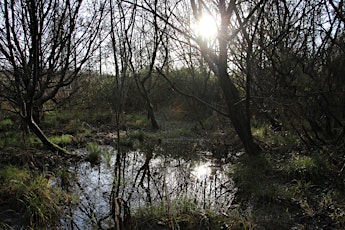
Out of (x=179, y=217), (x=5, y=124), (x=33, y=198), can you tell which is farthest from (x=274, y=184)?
(x=5, y=124)

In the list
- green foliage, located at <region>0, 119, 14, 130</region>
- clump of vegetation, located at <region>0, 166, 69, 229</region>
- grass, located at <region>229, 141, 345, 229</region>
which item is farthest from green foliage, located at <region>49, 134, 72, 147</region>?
grass, located at <region>229, 141, 345, 229</region>

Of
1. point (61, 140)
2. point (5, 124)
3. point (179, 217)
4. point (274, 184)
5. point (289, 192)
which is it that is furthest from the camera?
point (5, 124)

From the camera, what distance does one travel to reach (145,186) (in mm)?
4227

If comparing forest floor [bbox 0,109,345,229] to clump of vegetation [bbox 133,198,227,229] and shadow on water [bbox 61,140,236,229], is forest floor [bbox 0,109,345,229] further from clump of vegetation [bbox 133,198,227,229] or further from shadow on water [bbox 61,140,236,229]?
shadow on water [bbox 61,140,236,229]

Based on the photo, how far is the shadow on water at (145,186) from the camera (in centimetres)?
320

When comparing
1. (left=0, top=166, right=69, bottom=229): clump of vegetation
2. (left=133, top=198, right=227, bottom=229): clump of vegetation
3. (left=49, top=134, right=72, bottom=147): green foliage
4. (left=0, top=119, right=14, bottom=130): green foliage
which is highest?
(left=0, top=119, right=14, bottom=130): green foliage

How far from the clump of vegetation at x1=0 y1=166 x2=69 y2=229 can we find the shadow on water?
0.17 meters

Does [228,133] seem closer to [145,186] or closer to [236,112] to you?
[236,112]

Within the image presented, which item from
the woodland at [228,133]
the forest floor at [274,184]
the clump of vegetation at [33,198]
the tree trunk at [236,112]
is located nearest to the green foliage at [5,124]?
the woodland at [228,133]

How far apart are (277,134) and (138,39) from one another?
6811mm

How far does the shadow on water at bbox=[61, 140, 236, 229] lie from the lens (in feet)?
10.5

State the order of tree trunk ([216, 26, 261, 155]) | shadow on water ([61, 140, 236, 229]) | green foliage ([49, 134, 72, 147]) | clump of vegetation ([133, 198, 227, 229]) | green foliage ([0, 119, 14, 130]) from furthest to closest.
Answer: green foliage ([0, 119, 14, 130]) < green foliage ([49, 134, 72, 147]) < tree trunk ([216, 26, 261, 155]) < shadow on water ([61, 140, 236, 229]) < clump of vegetation ([133, 198, 227, 229])

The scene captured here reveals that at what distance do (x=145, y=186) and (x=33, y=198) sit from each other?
4.91 ft

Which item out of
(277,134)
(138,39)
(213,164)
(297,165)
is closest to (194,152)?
(213,164)
